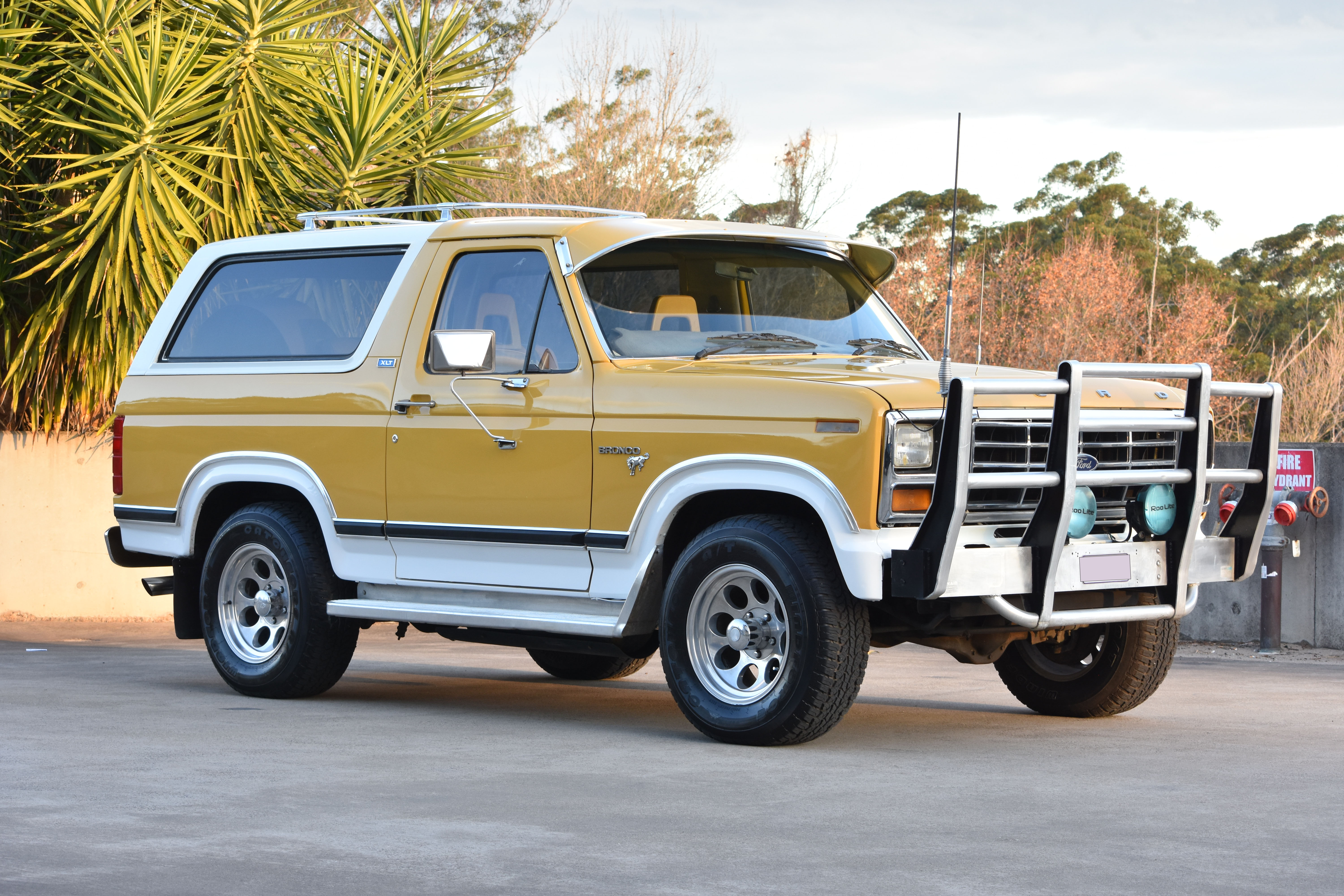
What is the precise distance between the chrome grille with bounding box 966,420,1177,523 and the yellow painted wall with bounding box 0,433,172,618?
833cm

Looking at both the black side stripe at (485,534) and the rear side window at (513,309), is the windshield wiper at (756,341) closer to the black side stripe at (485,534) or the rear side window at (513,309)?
the rear side window at (513,309)

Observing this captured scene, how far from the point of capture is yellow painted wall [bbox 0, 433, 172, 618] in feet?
45.6

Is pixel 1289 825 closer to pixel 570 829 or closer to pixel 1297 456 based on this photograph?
pixel 570 829

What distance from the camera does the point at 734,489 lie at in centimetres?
738

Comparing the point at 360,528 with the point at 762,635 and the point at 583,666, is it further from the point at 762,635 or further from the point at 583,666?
the point at 762,635

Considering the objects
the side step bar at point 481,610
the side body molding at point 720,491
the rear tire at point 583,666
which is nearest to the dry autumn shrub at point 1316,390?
the rear tire at point 583,666

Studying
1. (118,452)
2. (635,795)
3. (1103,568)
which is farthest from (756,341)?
(118,452)

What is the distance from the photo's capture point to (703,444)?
7461mm

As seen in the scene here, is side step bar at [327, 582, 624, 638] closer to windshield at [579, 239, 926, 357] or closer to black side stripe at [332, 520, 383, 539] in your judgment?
black side stripe at [332, 520, 383, 539]

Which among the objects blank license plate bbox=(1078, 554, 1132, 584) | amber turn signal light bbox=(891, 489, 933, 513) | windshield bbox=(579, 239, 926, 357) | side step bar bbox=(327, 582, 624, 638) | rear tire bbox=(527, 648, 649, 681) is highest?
windshield bbox=(579, 239, 926, 357)

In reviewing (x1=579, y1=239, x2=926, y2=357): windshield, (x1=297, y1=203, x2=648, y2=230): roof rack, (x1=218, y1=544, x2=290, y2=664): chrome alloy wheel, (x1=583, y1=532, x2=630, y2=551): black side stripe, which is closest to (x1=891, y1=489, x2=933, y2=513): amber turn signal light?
(x1=583, y1=532, x2=630, y2=551): black side stripe

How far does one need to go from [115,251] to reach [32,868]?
887 cm

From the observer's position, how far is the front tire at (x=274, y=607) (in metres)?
8.95

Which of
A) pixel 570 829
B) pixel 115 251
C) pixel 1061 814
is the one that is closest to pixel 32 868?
pixel 570 829
